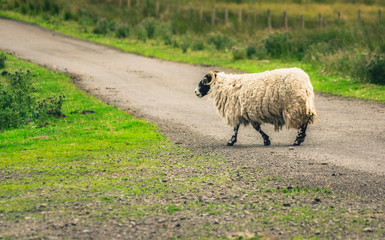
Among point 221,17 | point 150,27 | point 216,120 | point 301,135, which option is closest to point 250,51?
point 150,27

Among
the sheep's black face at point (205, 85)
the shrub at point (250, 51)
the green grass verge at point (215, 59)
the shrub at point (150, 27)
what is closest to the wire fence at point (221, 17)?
the shrub at point (150, 27)

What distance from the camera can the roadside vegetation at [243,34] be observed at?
788 inches

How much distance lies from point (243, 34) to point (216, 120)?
18080 mm

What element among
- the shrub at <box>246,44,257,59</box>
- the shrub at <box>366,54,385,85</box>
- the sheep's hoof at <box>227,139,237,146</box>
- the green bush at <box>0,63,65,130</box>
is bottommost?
the green bush at <box>0,63,65,130</box>

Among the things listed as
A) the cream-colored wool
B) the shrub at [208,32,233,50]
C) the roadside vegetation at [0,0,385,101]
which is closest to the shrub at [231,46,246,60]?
the roadside vegetation at [0,0,385,101]

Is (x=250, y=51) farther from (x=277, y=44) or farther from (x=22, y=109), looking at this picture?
(x=22, y=109)

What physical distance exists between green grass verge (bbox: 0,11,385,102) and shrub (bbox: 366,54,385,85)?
32 centimetres

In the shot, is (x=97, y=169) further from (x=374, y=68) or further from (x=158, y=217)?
(x=374, y=68)

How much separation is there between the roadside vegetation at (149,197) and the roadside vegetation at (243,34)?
30.8ft

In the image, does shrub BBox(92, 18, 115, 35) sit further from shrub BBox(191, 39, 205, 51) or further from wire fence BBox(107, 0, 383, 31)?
shrub BBox(191, 39, 205, 51)

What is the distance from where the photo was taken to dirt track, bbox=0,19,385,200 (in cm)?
900

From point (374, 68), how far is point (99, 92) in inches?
368

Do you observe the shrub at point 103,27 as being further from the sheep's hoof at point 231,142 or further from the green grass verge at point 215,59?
the sheep's hoof at point 231,142

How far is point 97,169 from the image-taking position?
9352 mm
